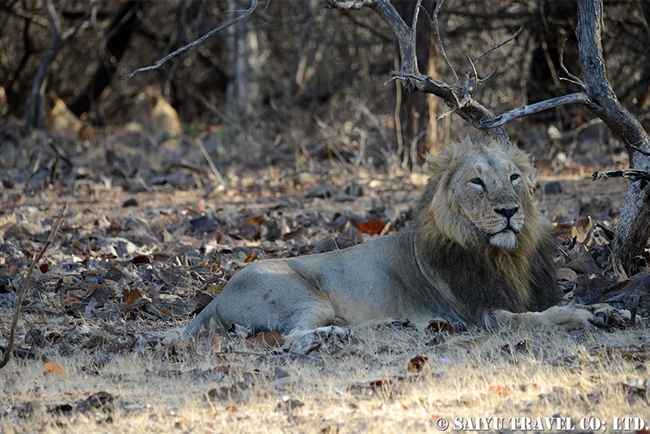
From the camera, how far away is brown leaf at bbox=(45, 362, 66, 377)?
4.52 metres

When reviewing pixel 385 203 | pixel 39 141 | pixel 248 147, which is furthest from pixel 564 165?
pixel 39 141

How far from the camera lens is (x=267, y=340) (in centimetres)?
491

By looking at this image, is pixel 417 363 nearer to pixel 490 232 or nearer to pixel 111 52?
pixel 490 232

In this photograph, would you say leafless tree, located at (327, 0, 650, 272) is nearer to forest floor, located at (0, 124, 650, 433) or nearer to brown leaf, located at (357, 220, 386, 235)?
forest floor, located at (0, 124, 650, 433)

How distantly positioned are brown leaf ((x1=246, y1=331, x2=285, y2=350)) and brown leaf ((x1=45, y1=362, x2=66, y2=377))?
1084 mm

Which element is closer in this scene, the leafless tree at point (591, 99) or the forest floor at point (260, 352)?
the forest floor at point (260, 352)

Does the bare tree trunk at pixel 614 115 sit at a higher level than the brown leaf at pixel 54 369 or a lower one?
higher

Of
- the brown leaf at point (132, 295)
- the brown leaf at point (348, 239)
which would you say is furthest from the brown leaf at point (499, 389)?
the brown leaf at point (348, 239)

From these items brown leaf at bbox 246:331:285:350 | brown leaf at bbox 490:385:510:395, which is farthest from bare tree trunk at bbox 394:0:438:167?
brown leaf at bbox 490:385:510:395

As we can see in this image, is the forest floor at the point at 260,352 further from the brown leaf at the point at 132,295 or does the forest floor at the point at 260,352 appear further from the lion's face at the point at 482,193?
the lion's face at the point at 482,193

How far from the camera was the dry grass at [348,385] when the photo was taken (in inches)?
138

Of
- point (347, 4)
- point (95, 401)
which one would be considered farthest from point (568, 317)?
point (95, 401)

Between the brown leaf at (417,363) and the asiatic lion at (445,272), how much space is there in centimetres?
92

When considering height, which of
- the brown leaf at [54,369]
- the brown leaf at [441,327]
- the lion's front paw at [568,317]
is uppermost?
the lion's front paw at [568,317]
